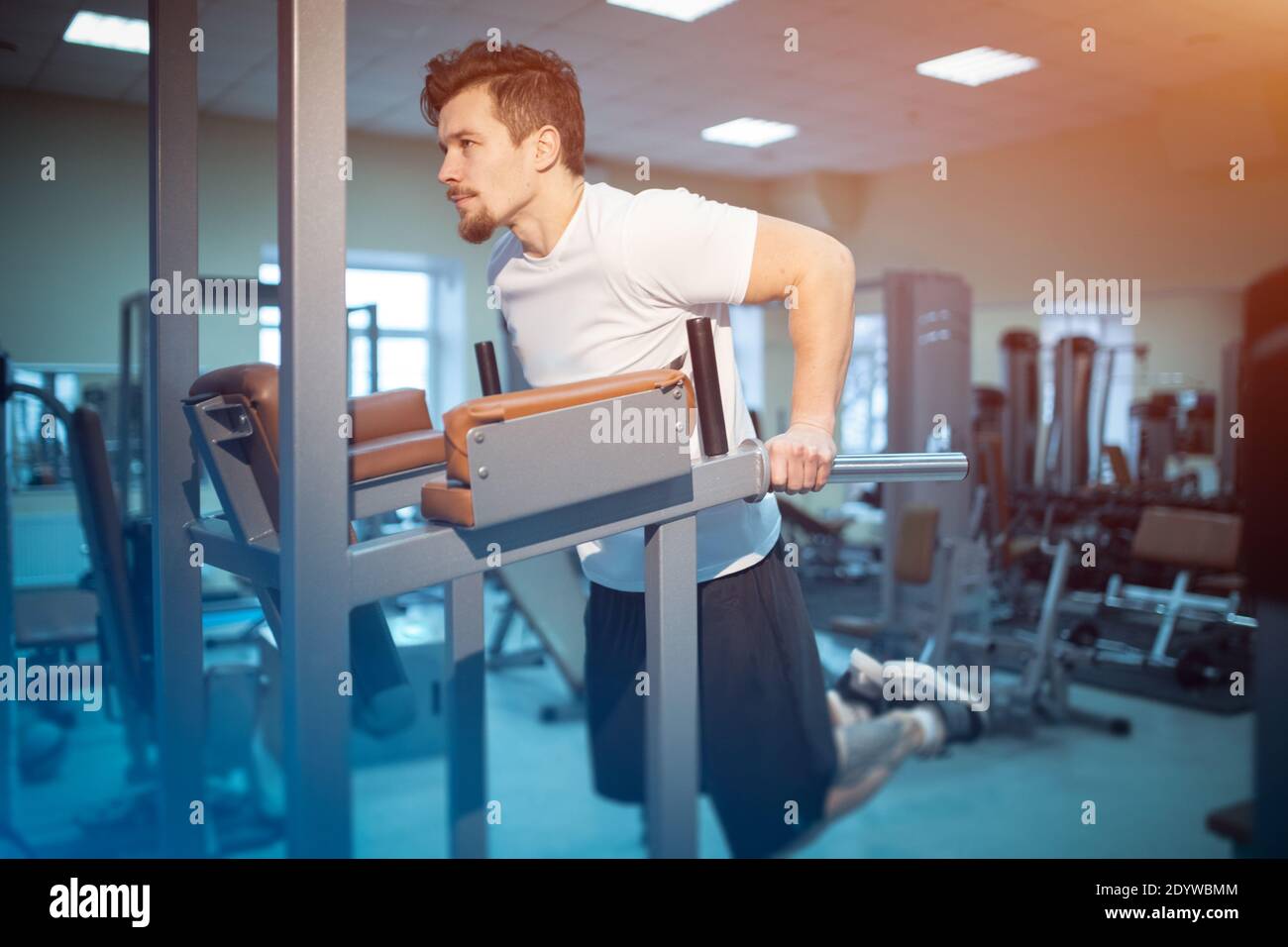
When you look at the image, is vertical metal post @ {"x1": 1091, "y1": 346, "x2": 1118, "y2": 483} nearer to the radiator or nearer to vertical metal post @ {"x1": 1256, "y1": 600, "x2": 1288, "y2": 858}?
vertical metal post @ {"x1": 1256, "y1": 600, "x2": 1288, "y2": 858}

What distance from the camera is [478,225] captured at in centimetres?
145

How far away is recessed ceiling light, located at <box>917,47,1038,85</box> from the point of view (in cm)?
614

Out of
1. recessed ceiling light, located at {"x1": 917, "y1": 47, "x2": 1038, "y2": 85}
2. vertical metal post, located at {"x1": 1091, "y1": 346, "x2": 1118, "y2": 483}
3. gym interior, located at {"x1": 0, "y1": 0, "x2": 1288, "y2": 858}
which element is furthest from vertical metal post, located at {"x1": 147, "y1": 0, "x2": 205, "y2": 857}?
vertical metal post, located at {"x1": 1091, "y1": 346, "x2": 1118, "y2": 483}

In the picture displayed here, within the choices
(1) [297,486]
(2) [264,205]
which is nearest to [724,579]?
(1) [297,486]

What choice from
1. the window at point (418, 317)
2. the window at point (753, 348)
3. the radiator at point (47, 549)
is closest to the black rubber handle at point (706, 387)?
the radiator at point (47, 549)

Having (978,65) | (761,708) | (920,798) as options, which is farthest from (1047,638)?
(978,65)

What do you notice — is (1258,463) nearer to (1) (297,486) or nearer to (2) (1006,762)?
(1) (297,486)

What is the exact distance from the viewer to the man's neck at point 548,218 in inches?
58.2

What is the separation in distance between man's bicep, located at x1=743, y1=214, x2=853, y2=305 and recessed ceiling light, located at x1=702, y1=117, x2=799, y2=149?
6.58 meters

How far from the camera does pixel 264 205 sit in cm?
741

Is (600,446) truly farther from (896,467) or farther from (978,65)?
(978,65)

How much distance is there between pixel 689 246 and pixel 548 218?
227mm

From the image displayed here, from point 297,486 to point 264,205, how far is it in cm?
710

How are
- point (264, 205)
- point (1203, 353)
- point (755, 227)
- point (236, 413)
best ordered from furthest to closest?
point (1203, 353) < point (264, 205) < point (755, 227) < point (236, 413)
